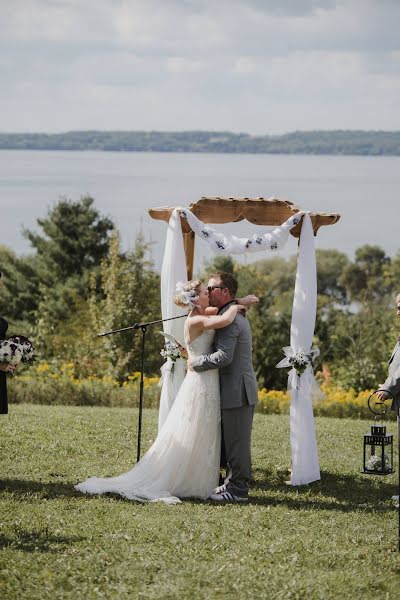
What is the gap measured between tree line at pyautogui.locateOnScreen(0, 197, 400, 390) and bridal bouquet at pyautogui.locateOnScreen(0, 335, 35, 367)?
10.6m

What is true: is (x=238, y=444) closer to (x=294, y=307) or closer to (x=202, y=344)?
(x=202, y=344)

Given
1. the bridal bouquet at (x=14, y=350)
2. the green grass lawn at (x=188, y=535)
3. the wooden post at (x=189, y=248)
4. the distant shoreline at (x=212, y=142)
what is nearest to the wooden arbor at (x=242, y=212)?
the wooden post at (x=189, y=248)

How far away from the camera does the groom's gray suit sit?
8680 millimetres

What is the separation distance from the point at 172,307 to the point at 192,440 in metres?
1.47

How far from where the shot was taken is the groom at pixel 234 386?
8.67 m

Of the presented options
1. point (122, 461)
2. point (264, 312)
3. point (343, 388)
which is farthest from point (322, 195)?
point (122, 461)

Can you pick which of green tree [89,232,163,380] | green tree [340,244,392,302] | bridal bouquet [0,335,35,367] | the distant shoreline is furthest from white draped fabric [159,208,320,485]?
green tree [340,244,392,302]

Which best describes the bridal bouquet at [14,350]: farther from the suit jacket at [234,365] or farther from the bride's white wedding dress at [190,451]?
the suit jacket at [234,365]

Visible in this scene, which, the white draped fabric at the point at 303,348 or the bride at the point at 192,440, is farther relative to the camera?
the white draped fabric at the point at 303,348

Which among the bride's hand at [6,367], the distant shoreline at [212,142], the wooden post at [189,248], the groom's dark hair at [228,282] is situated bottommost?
the bride's hand at [6,367]

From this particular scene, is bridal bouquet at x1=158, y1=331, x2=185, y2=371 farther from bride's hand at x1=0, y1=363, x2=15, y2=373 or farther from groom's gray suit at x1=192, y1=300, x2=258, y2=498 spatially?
bride's hand at x1=0, y1=363, x2=15, y2=373

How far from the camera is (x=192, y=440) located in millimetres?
8727

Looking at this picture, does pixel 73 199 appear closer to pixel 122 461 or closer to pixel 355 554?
pixel 122 461

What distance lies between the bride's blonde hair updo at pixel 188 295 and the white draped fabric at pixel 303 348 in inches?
45.2
